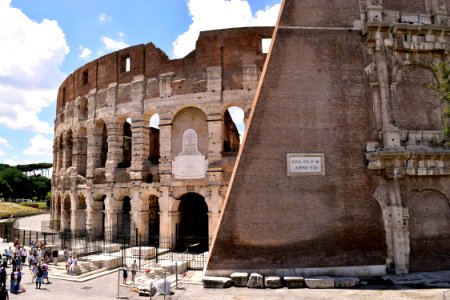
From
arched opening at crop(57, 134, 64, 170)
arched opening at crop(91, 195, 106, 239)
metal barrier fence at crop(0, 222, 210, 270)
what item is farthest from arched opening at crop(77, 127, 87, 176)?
metal barrier fence at crop(0, 222, 210, 270)

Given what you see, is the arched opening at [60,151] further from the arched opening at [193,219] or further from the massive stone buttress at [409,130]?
the massive stone buttress at [409,130]

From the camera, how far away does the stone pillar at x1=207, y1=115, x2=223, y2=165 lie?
19.3m

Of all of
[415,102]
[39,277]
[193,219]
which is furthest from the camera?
[193,219]

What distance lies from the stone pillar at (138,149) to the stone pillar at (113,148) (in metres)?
1.69

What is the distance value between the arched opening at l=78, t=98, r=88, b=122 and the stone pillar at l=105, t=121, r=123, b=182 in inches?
157

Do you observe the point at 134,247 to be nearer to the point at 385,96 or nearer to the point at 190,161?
the point at 190,161

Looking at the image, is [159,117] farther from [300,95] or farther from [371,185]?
[371,185]

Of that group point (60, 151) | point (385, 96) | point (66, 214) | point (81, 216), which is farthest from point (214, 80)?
point (66, 214)

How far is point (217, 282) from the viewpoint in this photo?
1185 centimetres

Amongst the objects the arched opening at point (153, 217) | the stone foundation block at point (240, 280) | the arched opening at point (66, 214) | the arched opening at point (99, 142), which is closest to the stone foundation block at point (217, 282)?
the stone foundation block at point (240, 280)

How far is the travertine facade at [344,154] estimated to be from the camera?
1278 centimetres

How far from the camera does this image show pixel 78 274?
14906 mm

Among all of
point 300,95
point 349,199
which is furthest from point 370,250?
point 300,95

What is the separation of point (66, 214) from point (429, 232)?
24714mm
